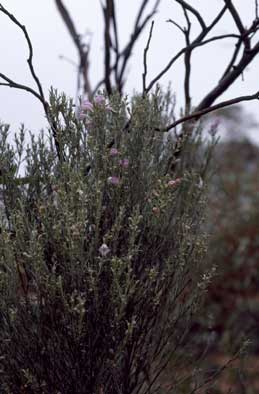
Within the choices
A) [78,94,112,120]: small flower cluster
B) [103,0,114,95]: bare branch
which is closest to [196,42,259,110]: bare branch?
[103,0,114,95]: bare branch

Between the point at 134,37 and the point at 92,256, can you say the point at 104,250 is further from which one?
the point at 134,37

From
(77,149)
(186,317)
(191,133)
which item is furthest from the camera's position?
(191,133)

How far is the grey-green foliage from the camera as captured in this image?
7.13 ft

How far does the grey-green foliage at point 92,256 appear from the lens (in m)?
2.17

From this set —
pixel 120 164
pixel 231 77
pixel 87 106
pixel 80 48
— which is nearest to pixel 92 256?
pixel 120 164

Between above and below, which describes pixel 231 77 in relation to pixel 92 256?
above

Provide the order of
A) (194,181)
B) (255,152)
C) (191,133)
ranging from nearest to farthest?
(194,181), (191,133), (255,152)

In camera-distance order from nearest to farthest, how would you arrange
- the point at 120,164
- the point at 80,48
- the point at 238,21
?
the point at 120,164 < the point at 238,21 < the point at 80,48

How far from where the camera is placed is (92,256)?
2.22 m

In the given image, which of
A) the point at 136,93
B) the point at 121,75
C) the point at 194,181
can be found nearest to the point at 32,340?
the point at 194,181

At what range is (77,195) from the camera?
7.27ft

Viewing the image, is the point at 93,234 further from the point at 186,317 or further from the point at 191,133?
the point at 191,133

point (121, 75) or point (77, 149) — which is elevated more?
point (121, 75)

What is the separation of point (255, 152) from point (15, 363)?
6725mm
